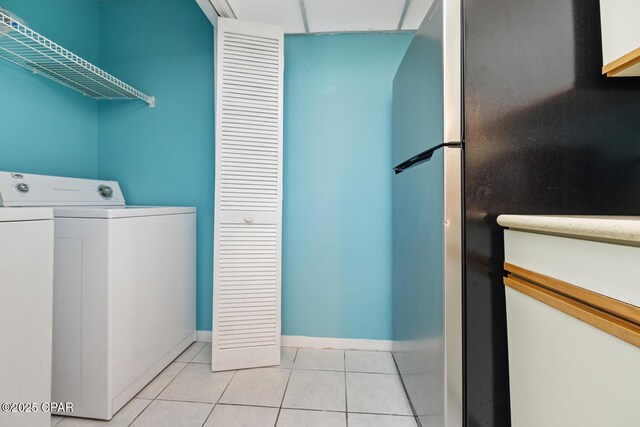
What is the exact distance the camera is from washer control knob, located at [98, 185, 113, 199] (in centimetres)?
184

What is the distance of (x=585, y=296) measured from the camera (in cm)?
62

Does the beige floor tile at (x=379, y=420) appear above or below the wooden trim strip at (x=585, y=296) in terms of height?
below

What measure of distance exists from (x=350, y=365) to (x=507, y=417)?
0.96 meters

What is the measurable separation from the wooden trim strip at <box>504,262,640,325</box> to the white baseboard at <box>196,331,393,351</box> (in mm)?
1313

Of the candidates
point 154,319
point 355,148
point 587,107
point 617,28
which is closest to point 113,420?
point 154,319

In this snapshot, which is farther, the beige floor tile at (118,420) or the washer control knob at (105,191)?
the washer control knob at (105,191)

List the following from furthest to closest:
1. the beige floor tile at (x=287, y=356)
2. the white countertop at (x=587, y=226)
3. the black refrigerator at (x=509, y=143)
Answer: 1. the beige floor tile at (x=287, y=356)
2. the black refrigerator at (x=509, y=143)
3. the white countertop at (x=587, y=226)

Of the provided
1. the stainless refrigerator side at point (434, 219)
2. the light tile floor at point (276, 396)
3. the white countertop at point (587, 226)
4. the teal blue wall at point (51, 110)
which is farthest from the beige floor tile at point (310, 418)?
the teal blue wall at point (51, 110)

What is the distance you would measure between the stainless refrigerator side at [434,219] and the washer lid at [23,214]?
1.41 metres

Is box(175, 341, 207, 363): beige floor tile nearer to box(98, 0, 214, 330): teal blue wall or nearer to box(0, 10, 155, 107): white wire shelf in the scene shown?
box(98, 0, 214, 330): teal blue wall

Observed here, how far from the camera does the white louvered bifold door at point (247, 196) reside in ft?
5.55

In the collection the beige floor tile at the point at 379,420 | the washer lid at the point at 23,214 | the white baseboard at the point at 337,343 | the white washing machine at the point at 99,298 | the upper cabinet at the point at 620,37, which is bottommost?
the beige floor tile at the point at 379,420

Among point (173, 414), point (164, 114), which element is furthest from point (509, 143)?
point (164, 114)

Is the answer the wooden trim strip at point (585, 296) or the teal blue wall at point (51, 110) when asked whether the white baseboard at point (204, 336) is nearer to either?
the teal blue wall at point (51, 110)
